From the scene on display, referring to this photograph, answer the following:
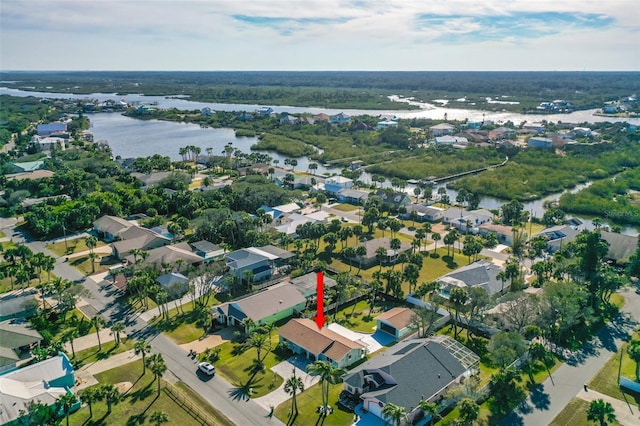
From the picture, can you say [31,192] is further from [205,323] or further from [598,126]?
[598,126]

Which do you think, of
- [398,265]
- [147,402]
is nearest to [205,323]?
[147,402]

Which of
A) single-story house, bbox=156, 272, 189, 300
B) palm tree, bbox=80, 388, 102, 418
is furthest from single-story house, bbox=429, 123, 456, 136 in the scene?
palm tree, bbox=80, 388, 102, 418

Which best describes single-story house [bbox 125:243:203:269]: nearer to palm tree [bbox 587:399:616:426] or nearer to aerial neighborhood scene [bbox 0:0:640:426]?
aerial neighborhood scene [bbox 0:0:640:426]

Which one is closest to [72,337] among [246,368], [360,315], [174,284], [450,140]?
[174,284]

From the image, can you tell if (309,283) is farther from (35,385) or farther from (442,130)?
(442,130)

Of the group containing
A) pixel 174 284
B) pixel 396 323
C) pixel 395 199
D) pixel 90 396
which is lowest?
pixel 396 323
